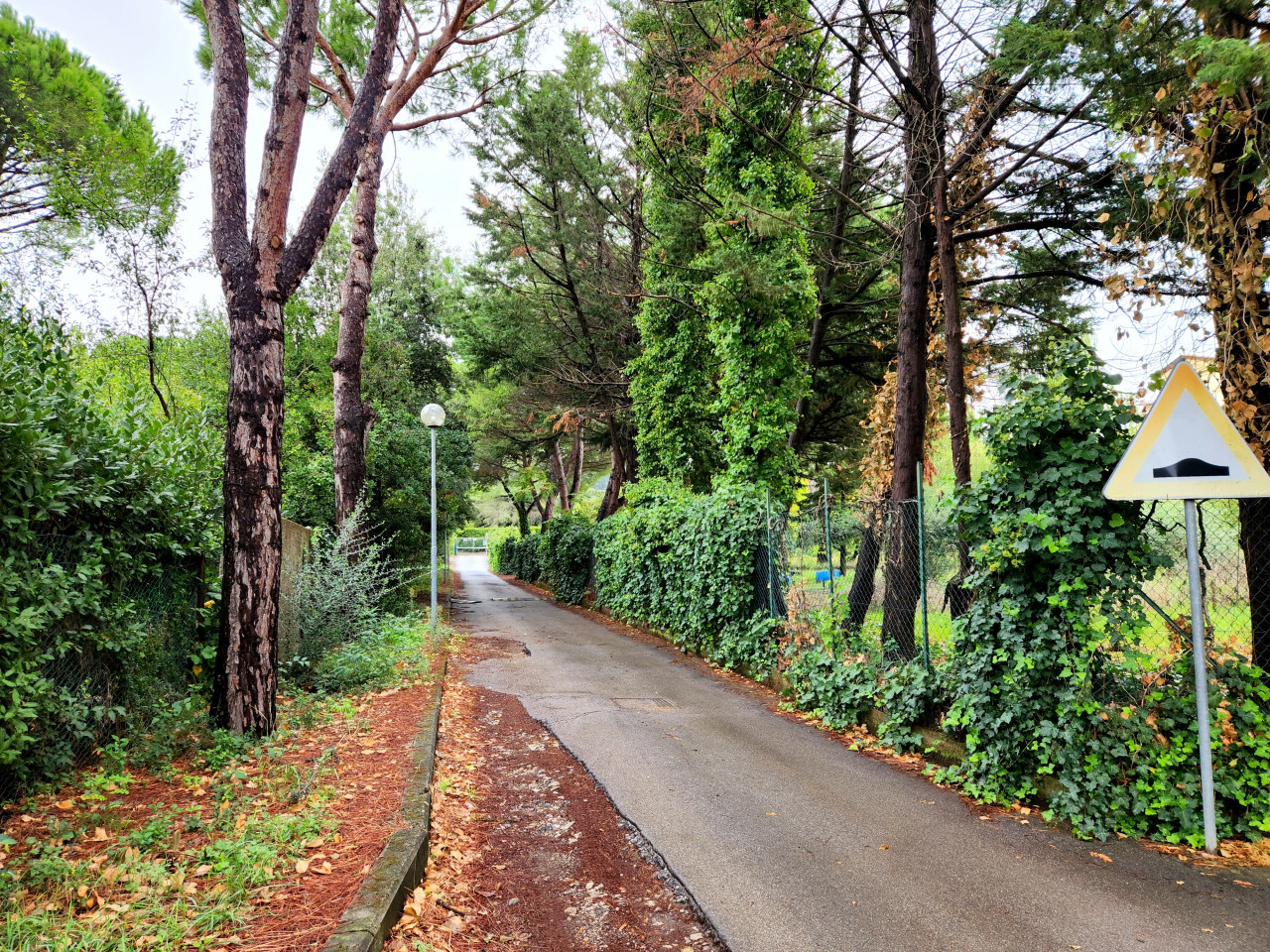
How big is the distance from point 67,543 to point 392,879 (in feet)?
9.27

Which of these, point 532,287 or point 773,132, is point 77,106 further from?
point 773,132

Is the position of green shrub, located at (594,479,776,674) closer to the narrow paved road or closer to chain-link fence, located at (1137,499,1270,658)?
the narrow paved road

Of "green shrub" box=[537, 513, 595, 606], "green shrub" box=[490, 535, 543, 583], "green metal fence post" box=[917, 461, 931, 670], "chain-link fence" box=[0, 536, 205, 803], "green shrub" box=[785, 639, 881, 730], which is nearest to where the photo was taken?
"chain-link fence" box=[0, 536, 205, 803]

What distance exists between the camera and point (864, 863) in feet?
12.6

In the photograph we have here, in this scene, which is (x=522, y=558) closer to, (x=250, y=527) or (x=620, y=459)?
(x=620, y=459)

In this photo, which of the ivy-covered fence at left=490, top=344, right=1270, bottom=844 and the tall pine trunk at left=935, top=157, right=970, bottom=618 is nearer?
the ivy-covered fence at left=490, top=344, right=1270, bottom=844

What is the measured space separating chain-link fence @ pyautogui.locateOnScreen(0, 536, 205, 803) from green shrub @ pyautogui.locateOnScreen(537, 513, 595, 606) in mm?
14784

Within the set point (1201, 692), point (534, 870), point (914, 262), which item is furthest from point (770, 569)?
point (534, 870)

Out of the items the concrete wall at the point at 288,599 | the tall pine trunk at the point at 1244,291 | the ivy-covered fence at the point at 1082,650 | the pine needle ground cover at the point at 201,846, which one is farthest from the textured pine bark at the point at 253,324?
the tall pine trunk at the point at 1244,291

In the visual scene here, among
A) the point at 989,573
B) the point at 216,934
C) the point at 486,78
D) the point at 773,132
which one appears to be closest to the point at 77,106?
the point at 486,78

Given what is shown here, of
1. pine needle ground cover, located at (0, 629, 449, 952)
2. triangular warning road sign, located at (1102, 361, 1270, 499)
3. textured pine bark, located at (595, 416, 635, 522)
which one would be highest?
textured pine bark, located at (595, 416, 635, 522)

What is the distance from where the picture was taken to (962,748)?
17.6 feet

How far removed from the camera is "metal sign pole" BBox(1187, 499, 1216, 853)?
12.9 feet

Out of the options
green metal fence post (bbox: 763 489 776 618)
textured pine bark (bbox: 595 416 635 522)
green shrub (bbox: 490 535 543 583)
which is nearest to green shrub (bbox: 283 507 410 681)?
green metal fence post (bbox: 763 489 776 618)
